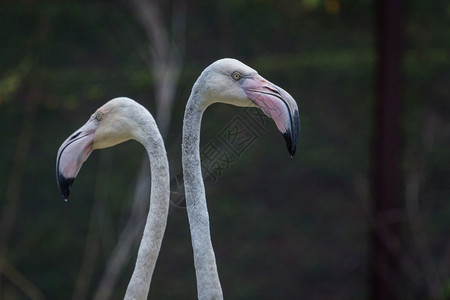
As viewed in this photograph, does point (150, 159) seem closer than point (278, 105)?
No

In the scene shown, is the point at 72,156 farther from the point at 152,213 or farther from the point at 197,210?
the point at 197,210

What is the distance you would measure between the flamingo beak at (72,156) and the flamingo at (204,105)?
362mm

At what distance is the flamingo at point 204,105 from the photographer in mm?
2625

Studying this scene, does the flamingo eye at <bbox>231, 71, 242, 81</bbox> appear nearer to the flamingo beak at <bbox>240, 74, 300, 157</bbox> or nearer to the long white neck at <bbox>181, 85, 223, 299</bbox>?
the flamingo beak at <bbox>240, 74, 300, 157</bbox>

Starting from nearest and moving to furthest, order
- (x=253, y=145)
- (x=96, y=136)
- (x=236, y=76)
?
(x=236, y=76) < (x=96, y=136) < (x=253, y=145)

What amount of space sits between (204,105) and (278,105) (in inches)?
12.9

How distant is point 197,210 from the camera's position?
275 centimetres

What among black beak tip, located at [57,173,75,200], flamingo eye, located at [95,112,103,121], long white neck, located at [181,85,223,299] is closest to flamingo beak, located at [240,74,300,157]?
long white neck, located at [181,85,223,299]

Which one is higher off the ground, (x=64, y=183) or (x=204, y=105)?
(x=204, y=105)

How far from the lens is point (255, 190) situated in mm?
5098

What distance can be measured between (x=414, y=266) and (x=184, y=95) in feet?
6.16

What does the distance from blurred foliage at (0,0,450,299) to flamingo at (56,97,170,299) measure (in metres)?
2.18

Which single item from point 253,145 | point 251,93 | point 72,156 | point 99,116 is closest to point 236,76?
point 251,93

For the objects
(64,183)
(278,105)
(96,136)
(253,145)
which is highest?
(278,105)
